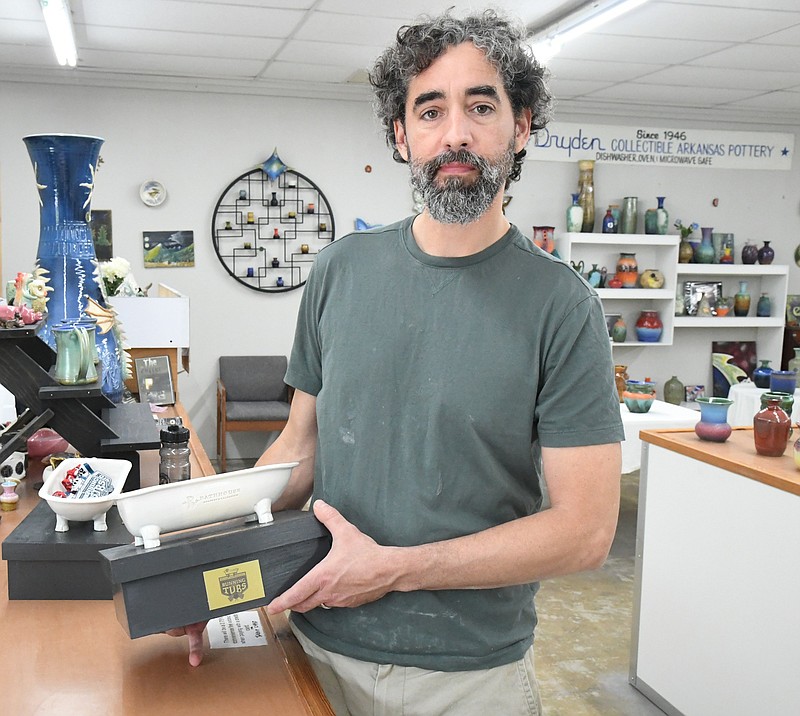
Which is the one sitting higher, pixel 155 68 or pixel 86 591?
pixel 155 68

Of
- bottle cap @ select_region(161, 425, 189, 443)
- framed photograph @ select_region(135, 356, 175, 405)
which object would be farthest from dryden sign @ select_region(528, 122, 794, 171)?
bottle cap @ select_region(161, 425, 189, 443)

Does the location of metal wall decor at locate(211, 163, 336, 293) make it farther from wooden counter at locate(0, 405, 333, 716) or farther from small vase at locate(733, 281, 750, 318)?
wooden counter at locate(0, 405, 333, 716)

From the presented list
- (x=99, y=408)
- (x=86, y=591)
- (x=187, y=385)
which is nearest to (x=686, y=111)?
(x=187, y=385)

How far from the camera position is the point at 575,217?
21.7ft

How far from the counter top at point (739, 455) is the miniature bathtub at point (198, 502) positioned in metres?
1.79

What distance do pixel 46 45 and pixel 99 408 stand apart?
3.68 m

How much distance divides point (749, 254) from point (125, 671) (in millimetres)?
6778

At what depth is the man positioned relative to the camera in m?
1.27

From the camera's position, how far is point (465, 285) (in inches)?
53.3

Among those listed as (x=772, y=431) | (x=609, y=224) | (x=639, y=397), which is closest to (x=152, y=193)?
(x=609, y=224)

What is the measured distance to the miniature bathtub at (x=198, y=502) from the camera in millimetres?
1179

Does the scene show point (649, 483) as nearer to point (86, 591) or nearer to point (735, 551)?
point (735, 551)

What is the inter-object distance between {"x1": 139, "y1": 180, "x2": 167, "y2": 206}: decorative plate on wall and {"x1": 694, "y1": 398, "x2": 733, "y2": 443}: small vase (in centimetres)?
429

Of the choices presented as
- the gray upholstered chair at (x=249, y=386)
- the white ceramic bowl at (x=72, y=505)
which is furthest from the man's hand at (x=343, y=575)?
the gray upholstered chair at (x=249, y=386)
